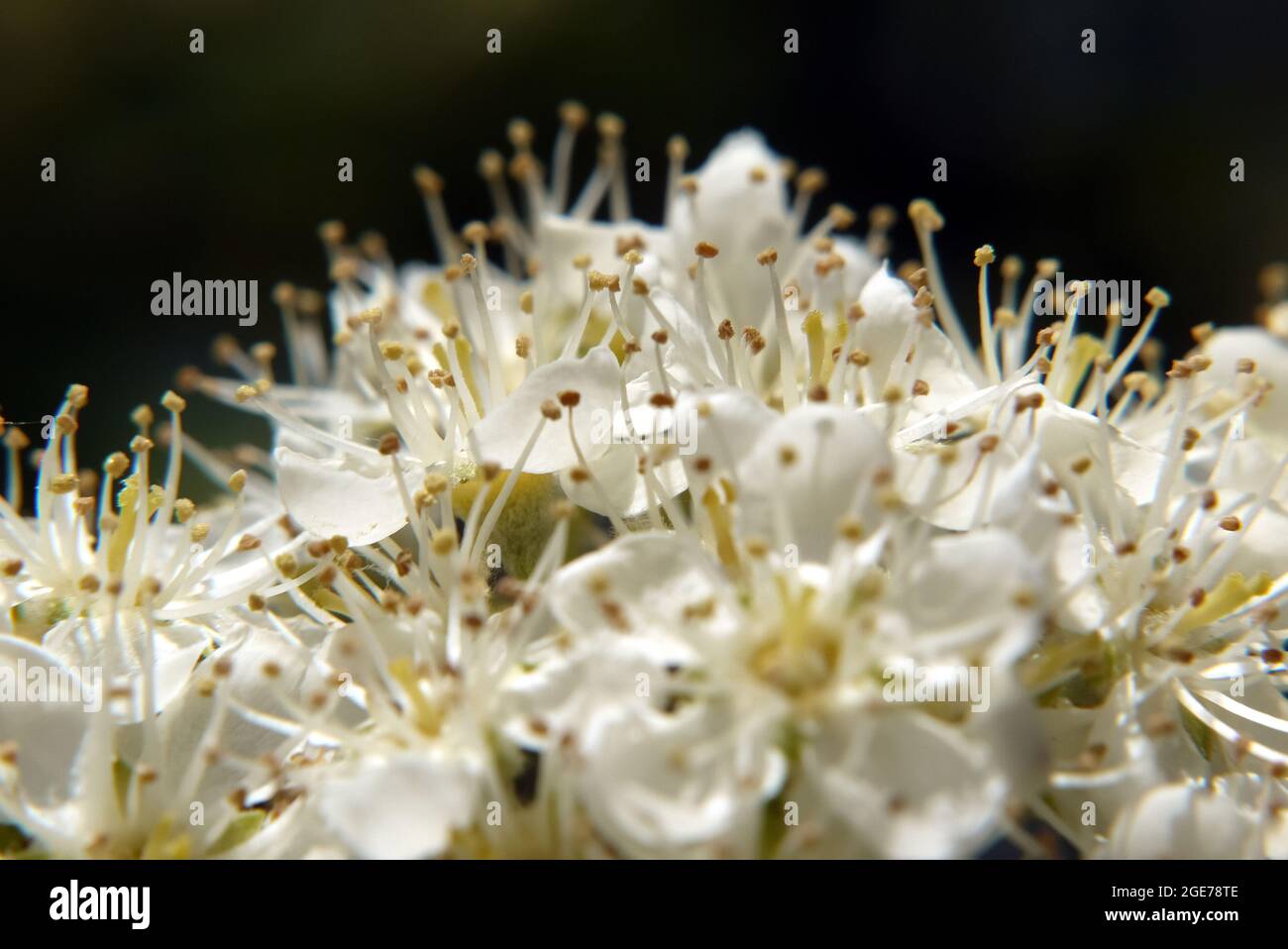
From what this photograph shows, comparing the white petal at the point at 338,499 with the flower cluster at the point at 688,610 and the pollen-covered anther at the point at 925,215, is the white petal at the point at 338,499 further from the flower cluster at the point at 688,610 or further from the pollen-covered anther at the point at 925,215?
the pollen-covered anther at the point at 925,215

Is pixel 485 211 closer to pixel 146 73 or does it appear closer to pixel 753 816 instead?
pixel 146 73

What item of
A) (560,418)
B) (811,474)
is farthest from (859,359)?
(560,418)

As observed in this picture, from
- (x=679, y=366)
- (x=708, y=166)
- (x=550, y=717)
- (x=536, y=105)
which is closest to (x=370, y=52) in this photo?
(x=536, y=105)

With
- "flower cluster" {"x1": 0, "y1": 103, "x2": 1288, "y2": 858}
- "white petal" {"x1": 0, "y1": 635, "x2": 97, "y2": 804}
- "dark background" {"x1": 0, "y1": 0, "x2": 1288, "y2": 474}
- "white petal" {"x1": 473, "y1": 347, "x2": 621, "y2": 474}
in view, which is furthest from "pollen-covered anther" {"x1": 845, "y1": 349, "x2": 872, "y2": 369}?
"dark background" {"x1": 0, "y1": 0, "x2": 1288, "y2": 474}

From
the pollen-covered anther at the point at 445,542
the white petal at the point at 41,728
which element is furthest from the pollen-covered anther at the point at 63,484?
the pollen-covered anther at the point at 445,542

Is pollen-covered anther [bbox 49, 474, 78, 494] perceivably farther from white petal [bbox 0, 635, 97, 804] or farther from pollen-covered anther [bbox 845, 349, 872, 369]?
pollen-covered anther [bbox 845, 349, 872, 369]

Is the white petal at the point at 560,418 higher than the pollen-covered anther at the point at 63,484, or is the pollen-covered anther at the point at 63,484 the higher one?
the white petal at the point at 560,418

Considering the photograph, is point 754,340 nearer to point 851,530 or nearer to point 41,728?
point 851,530

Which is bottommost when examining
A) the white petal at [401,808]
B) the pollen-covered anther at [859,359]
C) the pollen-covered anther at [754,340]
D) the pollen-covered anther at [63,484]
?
the white petal at [401,808]
